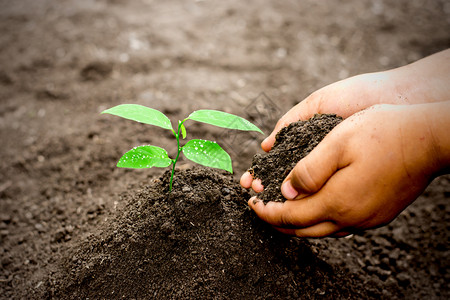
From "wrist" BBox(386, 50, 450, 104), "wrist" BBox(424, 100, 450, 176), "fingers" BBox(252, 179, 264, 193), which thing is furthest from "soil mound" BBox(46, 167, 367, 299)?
"wrist" BBox(386, 50, 450, 104)

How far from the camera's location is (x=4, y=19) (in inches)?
133

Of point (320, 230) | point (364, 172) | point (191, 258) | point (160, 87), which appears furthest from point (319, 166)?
point (160, 87)

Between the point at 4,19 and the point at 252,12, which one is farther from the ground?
the point at 252,12

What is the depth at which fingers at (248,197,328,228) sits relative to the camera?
3.59 feet

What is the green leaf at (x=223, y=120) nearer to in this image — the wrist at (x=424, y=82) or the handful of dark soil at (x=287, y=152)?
the handful of dark soil at (x=287, y=152)

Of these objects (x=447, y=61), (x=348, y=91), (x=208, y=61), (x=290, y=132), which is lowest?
(x=208, y=61)

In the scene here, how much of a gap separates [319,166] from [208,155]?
39 cm

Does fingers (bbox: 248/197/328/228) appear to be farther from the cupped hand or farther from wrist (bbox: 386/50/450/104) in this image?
wrist (bbox: 386/50/450/104)

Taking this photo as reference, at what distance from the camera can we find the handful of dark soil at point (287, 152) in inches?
48.3

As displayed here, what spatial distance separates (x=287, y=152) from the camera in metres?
1.28

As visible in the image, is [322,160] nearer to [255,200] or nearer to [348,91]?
[255,200]

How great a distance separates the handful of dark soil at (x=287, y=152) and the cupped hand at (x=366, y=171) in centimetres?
11

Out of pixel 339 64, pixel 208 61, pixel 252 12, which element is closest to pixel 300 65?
pixel 339 64

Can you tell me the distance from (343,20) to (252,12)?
1005 millimetres
